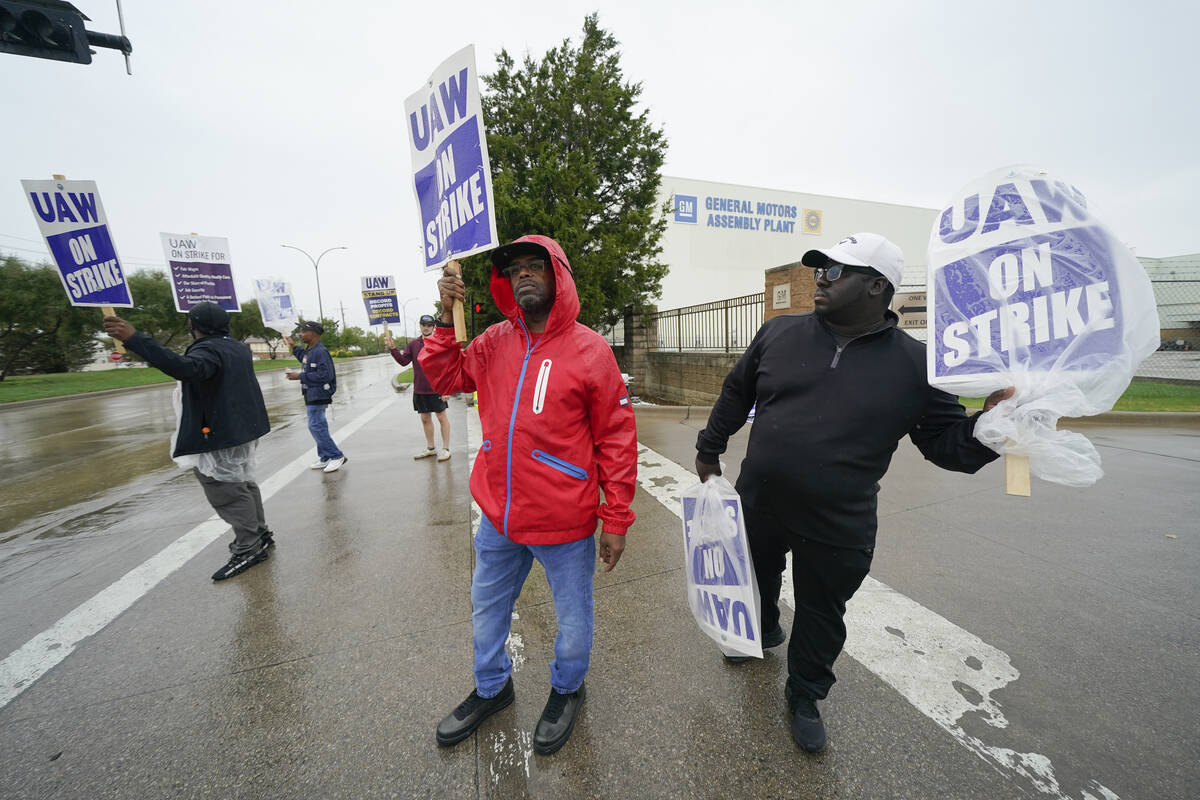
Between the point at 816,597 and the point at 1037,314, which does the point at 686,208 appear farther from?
the point at 816,597

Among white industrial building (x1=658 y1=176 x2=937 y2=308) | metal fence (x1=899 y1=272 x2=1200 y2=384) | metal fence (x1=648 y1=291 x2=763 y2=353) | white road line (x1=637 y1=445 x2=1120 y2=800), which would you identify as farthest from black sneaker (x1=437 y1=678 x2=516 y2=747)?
white industrial building (x1=658 y1=176 x2=937 y2=308)

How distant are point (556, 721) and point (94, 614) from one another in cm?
312

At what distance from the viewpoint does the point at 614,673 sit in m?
2.21

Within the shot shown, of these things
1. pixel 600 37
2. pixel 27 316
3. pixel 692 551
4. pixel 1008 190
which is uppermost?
pixel 600 37

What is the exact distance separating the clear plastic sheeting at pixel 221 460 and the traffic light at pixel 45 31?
22.0 ft

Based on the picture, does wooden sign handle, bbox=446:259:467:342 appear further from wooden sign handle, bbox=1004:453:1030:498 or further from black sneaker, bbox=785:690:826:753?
black sneaker, bbox=785:690:826:753

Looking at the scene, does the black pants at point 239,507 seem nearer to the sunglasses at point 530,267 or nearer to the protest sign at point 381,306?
the sunglasses at point 530,267

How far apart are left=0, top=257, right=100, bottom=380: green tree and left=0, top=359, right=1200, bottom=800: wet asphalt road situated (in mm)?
30771

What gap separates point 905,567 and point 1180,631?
1.21 m

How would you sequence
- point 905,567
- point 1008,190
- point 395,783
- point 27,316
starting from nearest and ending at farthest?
1. point 1008,190
2. point 395,783
3. point 905,567
4. point 27,316

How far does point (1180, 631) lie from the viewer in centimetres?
241

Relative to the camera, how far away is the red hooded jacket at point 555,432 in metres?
1.72

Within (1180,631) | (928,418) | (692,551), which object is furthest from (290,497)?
(1180,631)

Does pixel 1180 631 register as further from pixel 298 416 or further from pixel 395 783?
pixel 298 416
